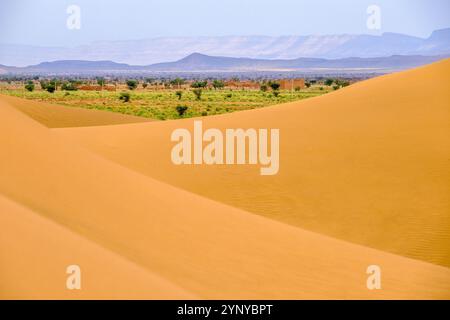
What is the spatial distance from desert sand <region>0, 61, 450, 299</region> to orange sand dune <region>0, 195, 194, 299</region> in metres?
0.02

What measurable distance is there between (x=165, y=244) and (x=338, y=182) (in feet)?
31.5

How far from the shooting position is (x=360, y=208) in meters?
18.4

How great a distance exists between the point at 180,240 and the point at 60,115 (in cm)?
3465

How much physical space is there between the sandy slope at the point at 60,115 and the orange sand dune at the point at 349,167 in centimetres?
1328

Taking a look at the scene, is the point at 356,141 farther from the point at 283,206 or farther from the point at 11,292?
the point at 11,292

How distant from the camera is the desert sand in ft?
30.6

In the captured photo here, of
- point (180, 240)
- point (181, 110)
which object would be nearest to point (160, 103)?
point (181, 110)

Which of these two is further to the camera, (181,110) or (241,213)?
(181,110)

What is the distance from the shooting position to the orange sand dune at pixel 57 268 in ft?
25.8

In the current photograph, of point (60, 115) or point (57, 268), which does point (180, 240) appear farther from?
point (60, 115)

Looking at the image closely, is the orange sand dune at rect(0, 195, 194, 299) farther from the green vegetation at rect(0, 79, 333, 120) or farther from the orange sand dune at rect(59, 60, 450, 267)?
the green vegetation at rect(0, 79, 333, 120)

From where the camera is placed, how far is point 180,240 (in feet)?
39.0

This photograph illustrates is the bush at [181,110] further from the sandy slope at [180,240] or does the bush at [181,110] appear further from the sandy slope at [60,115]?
the sandy slope at [180,240]
